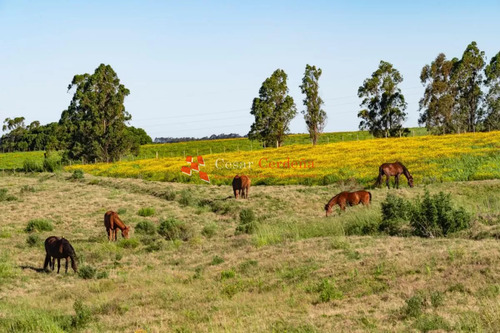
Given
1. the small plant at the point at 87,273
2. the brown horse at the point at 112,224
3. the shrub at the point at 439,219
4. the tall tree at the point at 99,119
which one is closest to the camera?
the small plant at the point at 87,273

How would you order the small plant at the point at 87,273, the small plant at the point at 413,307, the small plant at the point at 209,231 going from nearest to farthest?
the small plant at the point at 413,307
the small plant at the point at 87,273
the small plant at the point at 209,231

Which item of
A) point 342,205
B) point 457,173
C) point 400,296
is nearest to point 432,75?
point 457,173

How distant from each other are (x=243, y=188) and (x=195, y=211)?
393 centimetres

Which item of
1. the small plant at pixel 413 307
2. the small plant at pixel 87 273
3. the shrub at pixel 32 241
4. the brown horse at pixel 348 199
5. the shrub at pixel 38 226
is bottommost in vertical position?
the small plant at pixel 87 273

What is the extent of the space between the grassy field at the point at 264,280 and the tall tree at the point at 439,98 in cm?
5570

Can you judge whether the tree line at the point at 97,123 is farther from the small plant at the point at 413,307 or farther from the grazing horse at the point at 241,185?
the small plant at the point at 413,307

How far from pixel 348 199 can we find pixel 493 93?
6742cm

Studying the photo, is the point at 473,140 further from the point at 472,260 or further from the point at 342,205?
the point at 472,260

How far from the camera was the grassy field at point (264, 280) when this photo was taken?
951 cm

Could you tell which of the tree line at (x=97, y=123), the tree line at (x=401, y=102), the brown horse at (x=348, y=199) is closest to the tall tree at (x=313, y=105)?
the tree line at (x=401, y=102)

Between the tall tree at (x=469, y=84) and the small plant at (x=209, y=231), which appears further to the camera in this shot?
the tall tree at (x=469, y=84)

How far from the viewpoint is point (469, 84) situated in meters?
80.4

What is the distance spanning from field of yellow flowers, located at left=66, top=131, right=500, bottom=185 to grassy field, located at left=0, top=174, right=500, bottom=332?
→ 36.4 feet

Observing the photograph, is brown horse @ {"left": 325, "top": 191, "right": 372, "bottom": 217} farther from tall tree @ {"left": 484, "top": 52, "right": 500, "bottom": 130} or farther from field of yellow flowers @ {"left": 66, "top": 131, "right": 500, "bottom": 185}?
tall tree @ {"left": 484, "top": 52, "right": 500, "bottom": 130}
